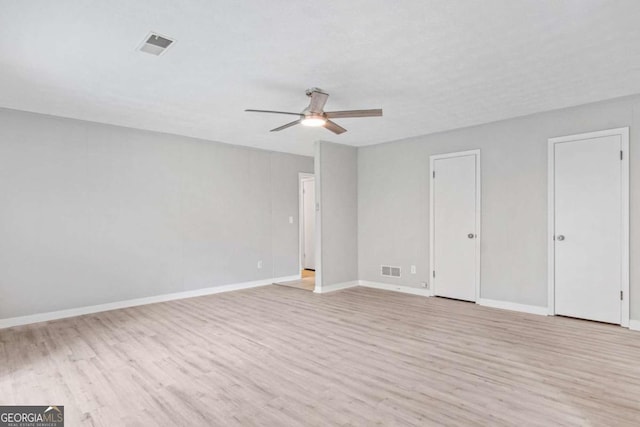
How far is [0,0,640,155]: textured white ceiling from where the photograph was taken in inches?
91.0

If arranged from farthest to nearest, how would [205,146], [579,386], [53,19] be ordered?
[205,146]
[579,386]
[53,19]

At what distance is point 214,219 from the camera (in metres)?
6.14

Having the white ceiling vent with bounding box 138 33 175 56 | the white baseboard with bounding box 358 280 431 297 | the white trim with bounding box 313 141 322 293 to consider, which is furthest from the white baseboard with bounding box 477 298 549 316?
the white ceiling vent with bounding box 138 33 175 56

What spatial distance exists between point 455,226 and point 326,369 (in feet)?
11.1

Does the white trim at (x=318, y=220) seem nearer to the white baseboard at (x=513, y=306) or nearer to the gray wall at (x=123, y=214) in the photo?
the gray wall at (x=123, y=214)

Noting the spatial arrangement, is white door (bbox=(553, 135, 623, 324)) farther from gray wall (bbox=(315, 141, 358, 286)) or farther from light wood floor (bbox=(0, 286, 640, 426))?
gray wall (bbox=(315, 141, 358, 286))

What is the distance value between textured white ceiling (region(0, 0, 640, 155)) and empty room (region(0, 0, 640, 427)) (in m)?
0.03

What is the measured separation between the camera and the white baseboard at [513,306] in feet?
15.1

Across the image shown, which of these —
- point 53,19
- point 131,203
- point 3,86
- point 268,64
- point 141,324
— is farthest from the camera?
point 131,203

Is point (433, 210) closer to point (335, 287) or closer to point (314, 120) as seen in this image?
point (335, 287)

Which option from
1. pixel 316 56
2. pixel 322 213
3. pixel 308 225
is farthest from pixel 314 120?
pixel 308 225

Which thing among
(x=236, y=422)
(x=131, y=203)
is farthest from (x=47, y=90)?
(x=236, y=422)

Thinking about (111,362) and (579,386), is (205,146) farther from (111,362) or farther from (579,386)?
(579,386)

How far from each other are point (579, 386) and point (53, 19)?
4.55m
